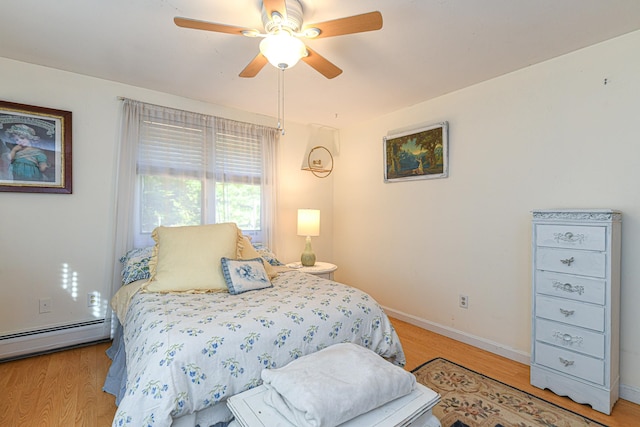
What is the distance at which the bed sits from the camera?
1.22 meters

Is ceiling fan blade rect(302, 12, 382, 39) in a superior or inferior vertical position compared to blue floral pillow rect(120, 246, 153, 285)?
superior

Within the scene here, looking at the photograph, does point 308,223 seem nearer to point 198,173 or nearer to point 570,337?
point 198,173

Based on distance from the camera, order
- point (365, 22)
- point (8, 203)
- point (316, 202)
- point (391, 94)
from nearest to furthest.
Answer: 1. point (365, 22)
2. point (8, 203)
3. point (391, 94)
4. point (316, 202)

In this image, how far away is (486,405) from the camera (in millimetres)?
1893

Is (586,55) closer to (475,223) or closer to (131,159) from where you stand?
(475,223)

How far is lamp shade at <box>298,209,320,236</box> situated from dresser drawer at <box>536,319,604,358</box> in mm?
2124

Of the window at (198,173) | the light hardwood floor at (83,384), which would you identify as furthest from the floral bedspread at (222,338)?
the window at (198,173)

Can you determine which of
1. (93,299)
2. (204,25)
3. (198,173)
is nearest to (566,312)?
(204,25)

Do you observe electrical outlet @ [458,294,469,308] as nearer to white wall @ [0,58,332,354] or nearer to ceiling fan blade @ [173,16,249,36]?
ceiling fan blade @ [173,16,249,36]

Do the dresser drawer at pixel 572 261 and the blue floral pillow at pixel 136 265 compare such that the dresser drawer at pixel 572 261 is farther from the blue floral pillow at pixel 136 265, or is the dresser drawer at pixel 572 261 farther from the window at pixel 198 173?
the blue floral pillow at pixel 136 265

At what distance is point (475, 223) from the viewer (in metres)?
2.76

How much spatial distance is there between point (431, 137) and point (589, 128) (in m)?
1.20

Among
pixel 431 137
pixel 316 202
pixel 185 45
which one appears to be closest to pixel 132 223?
pixel 185 45

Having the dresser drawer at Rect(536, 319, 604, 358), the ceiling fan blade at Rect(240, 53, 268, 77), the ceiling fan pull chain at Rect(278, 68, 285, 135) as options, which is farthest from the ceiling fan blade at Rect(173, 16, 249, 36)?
the dresser drawer at Rect(536, 319, 604, 358)
